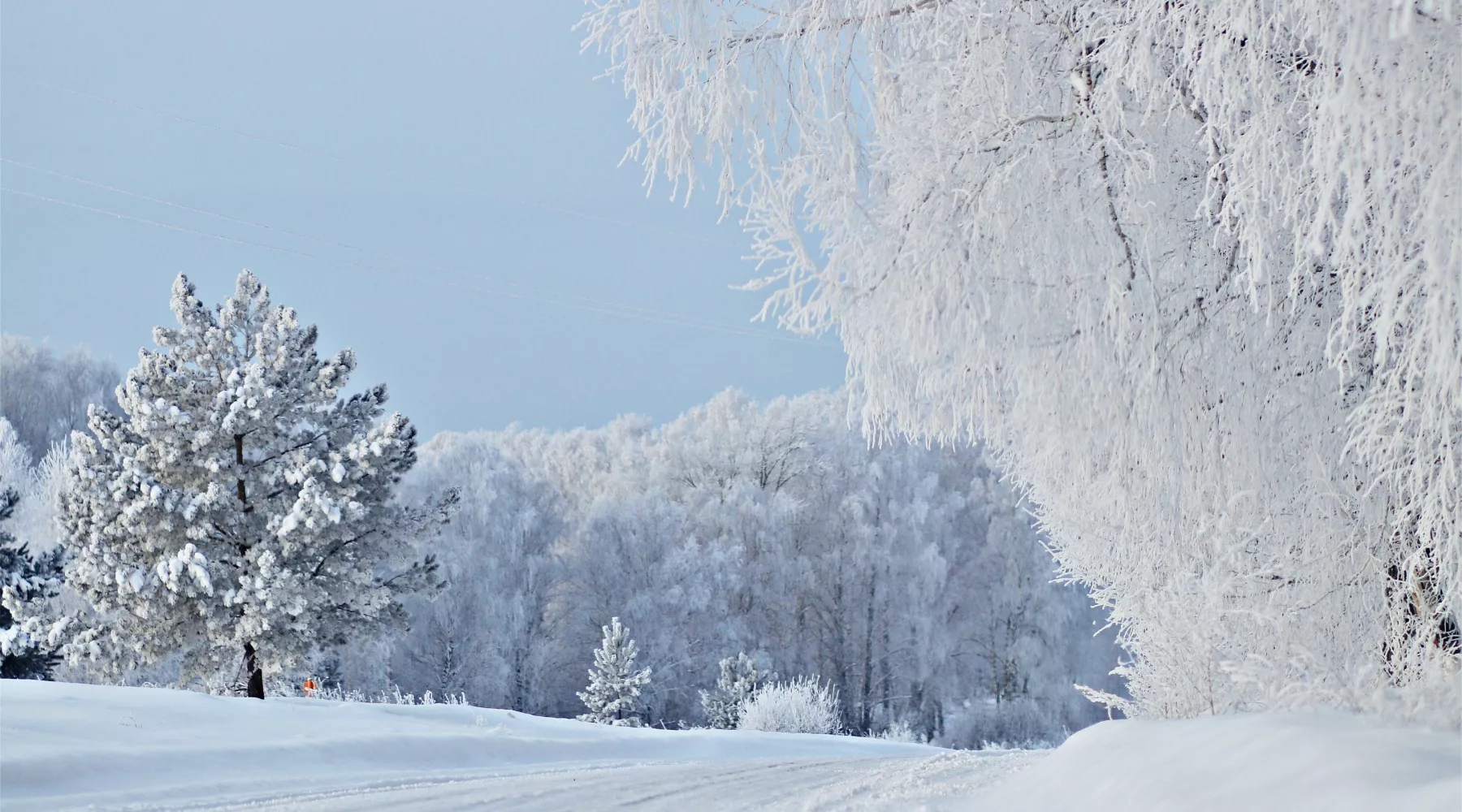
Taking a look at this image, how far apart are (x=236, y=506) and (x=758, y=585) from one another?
21.8 meters

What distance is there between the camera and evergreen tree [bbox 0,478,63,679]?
19.9 m

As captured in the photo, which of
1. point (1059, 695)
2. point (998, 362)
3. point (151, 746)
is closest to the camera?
point (998, 362)

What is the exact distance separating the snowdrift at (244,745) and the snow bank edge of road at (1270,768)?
518cm

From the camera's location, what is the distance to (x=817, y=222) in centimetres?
514

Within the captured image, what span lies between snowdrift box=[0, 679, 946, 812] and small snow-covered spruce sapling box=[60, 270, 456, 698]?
24.2 ft

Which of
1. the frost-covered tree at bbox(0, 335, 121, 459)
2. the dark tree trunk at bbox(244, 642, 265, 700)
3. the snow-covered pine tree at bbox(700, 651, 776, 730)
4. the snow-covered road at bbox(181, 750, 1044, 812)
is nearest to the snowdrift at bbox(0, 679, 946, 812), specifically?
the snow-covered road at bbox(181, 750, 1044, 812)

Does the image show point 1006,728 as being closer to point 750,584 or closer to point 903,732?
point 903,732

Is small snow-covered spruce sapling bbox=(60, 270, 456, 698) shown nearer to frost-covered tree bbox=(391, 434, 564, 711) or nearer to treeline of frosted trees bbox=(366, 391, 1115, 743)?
frost-covered tree bbox=(391, 434, 564, 711)

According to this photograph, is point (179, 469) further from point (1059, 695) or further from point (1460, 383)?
point (1059, 695)

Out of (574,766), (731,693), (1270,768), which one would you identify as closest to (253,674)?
(731,693)

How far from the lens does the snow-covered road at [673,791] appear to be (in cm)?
627

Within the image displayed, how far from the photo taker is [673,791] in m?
7.52

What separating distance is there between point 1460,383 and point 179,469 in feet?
69.9

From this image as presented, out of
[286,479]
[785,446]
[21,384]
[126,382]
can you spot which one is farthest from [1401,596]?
[21,384]
